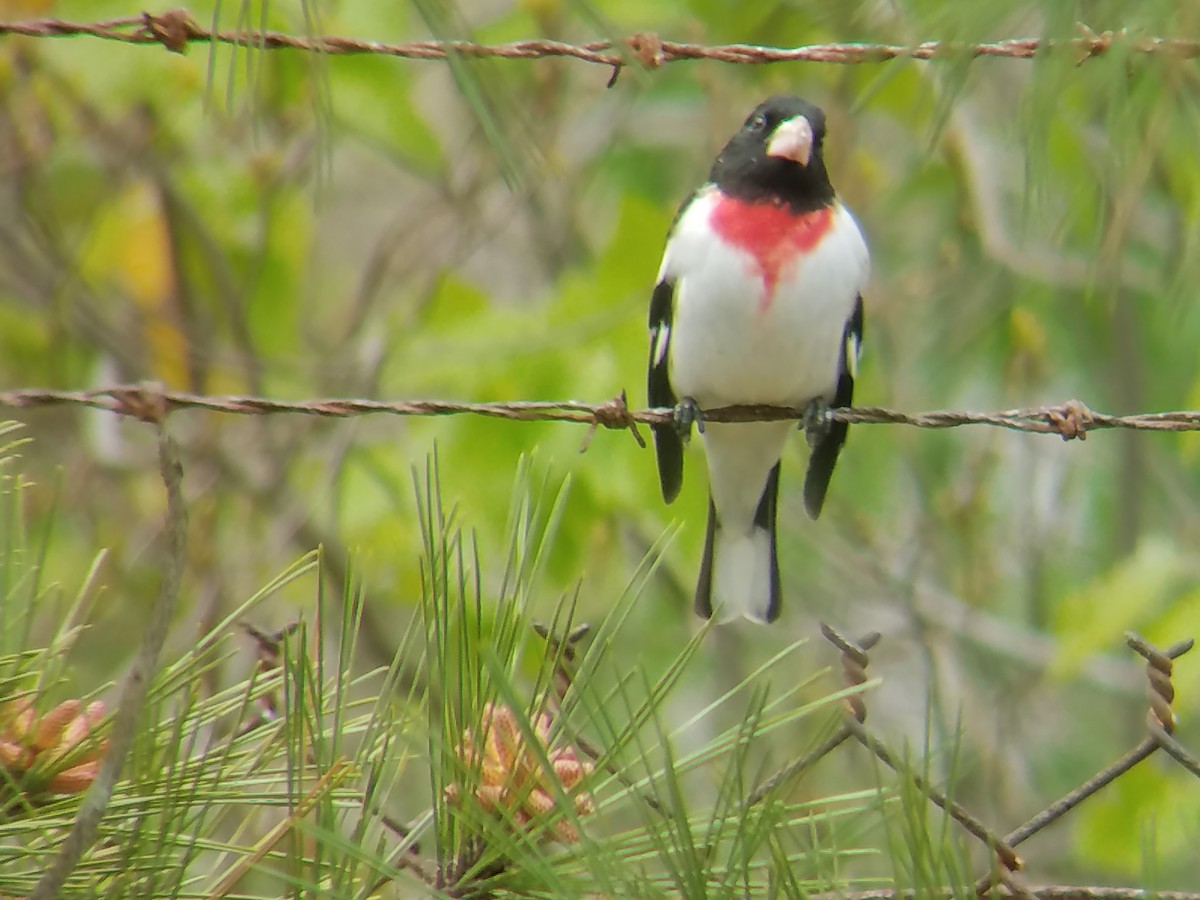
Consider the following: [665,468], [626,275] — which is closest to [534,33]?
[626,275]

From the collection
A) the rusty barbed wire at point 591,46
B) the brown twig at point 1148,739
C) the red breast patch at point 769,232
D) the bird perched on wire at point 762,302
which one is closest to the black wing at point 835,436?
the bird perched on wire at point 762,302

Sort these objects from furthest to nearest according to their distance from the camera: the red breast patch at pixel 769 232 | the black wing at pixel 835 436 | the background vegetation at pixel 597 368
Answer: the background vegetation at pixel 597 368, the black wing at pixel 835 436, the red breast patch at pixel 769 232

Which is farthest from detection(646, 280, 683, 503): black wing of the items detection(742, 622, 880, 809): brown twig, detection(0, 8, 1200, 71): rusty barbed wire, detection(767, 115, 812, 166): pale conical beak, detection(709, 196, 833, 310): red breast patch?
detection(742, 622, 880, 809): brown twig

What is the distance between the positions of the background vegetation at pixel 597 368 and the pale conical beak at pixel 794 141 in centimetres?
49

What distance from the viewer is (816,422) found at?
2322 millimetres

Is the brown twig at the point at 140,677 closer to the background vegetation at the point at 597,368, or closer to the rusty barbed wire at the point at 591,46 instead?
the rusty barbed wire at the point at 591,46

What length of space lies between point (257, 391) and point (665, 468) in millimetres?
1887

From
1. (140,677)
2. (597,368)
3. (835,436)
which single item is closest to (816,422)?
(835,436)

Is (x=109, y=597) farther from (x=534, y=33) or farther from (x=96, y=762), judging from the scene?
(x=96, y=762)

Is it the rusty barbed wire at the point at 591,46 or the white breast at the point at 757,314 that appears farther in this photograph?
the white breast at the point at 757,314

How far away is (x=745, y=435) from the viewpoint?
103 inches

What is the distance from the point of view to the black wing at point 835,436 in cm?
237

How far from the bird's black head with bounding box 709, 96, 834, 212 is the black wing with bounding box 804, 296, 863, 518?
204mm

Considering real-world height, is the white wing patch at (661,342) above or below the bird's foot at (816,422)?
above
